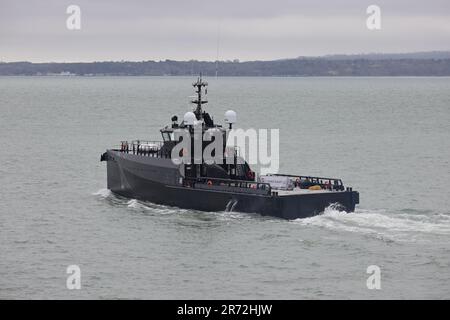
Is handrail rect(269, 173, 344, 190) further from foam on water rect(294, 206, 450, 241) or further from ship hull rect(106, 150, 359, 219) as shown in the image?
ship hull rect(106, 150, 359, 219)

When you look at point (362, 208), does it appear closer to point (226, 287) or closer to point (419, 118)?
point (226, 287)

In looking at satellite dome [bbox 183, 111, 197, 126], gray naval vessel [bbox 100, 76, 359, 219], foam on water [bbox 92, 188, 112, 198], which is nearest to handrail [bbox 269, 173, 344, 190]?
gray naval vessel [bbox 100, 76, 359, 219]

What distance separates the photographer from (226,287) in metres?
44.6

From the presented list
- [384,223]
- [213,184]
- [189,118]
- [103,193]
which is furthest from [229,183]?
[103,193]

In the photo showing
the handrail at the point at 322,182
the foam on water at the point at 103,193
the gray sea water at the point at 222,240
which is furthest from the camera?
the foam on water at the point at 103,193

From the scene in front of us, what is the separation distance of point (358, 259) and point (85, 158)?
48.8 m

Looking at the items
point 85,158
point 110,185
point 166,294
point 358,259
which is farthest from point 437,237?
point 85,158

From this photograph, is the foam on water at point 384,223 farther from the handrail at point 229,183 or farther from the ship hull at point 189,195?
the handrail at point 229,183

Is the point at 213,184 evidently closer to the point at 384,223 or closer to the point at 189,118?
the point at 189,118

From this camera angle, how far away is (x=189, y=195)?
61.1 m

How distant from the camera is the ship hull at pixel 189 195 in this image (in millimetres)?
57375

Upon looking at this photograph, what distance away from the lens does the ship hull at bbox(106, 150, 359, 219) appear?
188 feet

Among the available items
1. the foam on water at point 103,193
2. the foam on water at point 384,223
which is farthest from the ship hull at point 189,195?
the foam on water at point 384,223
